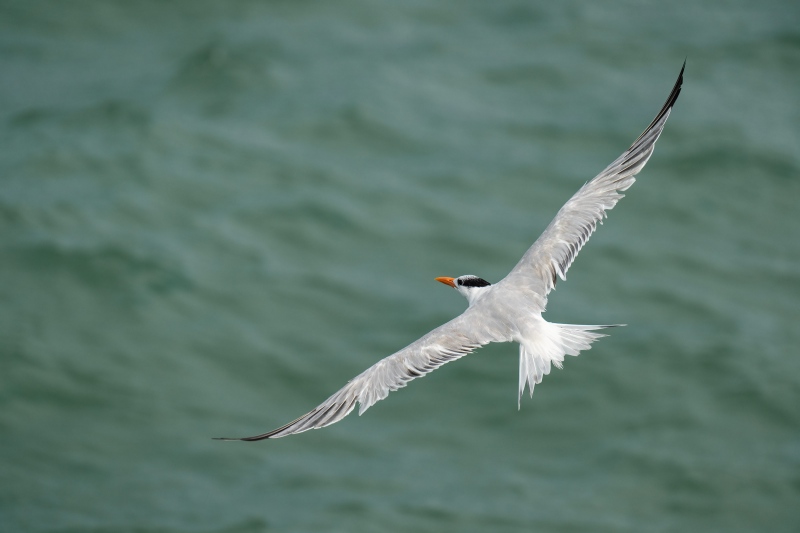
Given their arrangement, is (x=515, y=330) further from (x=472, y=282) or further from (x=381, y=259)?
(x=381, y=259)

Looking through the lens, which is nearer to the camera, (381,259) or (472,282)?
(472,282)

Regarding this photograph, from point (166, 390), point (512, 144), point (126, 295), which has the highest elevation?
point (512, 144)

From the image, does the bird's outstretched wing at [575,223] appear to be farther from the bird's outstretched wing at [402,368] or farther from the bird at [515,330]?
the bird's outstretched wing at [402,368]

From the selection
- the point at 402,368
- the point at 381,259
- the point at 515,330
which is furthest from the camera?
the point at 381,259

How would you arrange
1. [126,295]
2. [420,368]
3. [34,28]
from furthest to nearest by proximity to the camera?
[34,28], [126,295], [420,368]

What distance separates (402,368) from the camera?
8.02 meters

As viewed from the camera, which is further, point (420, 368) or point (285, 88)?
point (285, 88)

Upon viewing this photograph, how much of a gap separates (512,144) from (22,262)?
7.97 m

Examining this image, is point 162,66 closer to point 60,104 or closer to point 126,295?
point 60,104

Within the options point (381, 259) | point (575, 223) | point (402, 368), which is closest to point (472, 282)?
point (575, 223)

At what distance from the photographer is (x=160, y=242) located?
16875 millimetres

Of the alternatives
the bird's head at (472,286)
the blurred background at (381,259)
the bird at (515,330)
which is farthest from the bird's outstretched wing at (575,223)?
the blurred background at (381,259)

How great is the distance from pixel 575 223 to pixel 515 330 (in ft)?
4.69

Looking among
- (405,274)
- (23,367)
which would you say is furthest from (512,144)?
(23,367)
